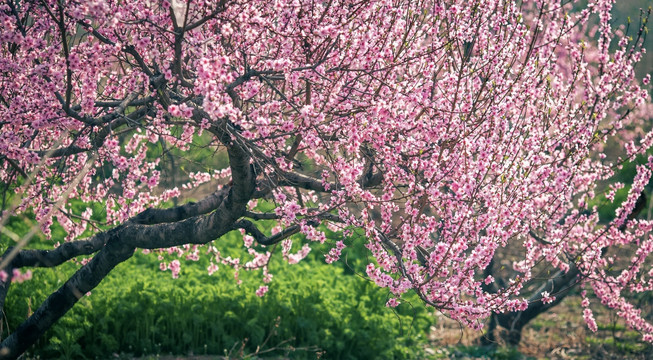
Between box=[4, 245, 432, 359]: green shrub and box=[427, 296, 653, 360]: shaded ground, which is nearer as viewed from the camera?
box=[4, 245, 432, 359]: green shrub

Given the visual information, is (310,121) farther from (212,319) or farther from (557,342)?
(557,342)

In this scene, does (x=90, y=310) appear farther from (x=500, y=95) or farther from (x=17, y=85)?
(x=500, y=95)

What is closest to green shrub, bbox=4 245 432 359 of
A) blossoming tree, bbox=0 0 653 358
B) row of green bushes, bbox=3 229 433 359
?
row of green bushes, bbox=3 229 433 359

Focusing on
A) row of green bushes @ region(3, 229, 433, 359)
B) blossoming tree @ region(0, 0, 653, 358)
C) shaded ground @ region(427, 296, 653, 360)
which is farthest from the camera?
shaded ground @ region(427, 296, 653, 360)

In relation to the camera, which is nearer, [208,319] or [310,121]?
[310,121]

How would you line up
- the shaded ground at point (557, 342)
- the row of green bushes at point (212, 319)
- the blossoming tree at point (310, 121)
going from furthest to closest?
the shaded ground at point (557, 342), the row of green bushes at point (212, 319), the blossoming tree at point (310, 121)

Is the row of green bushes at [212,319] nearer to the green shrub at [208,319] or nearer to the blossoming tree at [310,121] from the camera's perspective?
the green shrub at [208,319]

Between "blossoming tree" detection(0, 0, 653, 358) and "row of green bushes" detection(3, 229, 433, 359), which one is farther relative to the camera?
"row of green bushes" detection(3, 229, 433, 359)

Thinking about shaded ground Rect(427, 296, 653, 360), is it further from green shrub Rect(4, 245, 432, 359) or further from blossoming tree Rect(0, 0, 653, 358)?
blossoming tree Rect(0, 0, 653, 358)

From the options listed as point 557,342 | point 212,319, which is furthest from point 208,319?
point 557,342

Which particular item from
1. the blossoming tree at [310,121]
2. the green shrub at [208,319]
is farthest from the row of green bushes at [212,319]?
the blossoming tree at [310,121]

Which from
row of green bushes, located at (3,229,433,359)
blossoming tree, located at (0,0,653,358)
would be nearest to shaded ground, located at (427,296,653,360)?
row of green bushes, located at (3,229,433,359)

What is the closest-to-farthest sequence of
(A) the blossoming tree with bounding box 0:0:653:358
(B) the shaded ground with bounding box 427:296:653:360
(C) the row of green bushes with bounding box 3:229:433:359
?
(A) the blossoming tree with bounding box 0:0:653:358 → (C) the row of green bushes with bounding box 3:229:433:359 → (B) the shaded ground with bounding box 427:296:653:360

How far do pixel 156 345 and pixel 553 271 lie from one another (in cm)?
796
